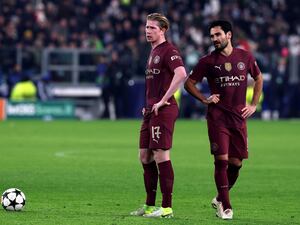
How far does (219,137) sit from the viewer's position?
1153 centimetres

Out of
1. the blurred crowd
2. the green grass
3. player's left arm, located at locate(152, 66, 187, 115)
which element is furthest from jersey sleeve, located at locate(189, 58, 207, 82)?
the blurred crowd

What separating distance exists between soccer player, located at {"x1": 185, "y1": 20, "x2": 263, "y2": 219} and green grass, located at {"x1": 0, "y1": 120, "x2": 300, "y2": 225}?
65 centimetres

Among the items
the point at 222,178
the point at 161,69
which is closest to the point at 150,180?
the point at 222,178

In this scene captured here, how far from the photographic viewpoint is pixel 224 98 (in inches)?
459

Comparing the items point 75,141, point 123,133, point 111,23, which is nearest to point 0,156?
point 75,141

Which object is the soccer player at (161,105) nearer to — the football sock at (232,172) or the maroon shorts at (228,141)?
the maroon shorts at (228,141)

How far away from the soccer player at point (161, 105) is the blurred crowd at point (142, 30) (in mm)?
24401

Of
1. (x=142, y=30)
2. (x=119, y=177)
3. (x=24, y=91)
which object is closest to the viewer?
(x=119, y=177)

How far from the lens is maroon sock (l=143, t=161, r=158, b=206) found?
1170cm

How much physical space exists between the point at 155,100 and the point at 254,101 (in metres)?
1.13

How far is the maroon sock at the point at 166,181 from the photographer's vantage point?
11430 millimetres

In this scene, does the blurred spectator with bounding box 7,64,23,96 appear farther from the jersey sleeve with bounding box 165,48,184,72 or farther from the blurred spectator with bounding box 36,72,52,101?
the jersey sleeve with bounding box 165,48,184,72

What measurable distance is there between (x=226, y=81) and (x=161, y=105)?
79 centimetres

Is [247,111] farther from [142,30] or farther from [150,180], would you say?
[142,30]
